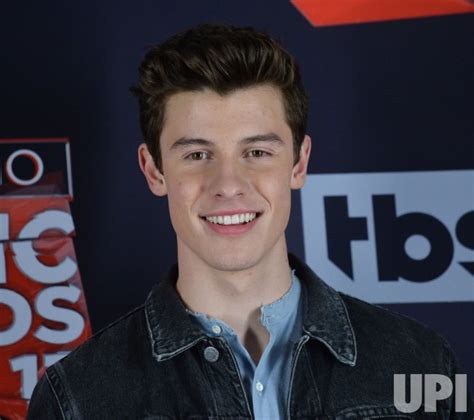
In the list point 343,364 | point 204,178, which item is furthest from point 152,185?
point 343,364

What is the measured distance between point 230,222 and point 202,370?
0.75ft

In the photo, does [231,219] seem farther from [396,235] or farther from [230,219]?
[396,235]

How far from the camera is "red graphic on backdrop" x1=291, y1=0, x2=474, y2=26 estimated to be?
78.4 inches

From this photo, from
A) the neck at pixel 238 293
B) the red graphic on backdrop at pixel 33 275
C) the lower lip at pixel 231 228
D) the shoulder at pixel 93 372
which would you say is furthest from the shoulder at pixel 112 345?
the red graphic on backdrop at pixel 33 275

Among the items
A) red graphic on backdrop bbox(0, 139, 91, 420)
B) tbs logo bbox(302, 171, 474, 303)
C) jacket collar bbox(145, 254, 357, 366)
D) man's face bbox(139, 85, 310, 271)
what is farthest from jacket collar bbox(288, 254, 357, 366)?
red graphic on backdrop bbox(0, 139, 91, 420)

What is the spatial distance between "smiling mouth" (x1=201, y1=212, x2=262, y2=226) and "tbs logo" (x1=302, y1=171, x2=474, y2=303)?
1.79 feet

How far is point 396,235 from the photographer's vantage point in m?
1.99

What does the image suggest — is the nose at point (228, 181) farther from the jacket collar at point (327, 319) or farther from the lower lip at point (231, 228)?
the jacket collar at point (327, 319)

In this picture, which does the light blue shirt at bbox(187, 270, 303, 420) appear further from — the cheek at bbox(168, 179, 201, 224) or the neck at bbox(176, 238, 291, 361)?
the cheek at bbox(168, 179, 201, 224)

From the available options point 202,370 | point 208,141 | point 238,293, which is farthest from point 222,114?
point 202,370

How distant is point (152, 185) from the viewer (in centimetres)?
158

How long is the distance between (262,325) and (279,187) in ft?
0.71

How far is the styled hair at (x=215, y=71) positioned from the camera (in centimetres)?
148

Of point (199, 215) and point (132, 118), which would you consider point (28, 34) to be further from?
point (199, 215)
